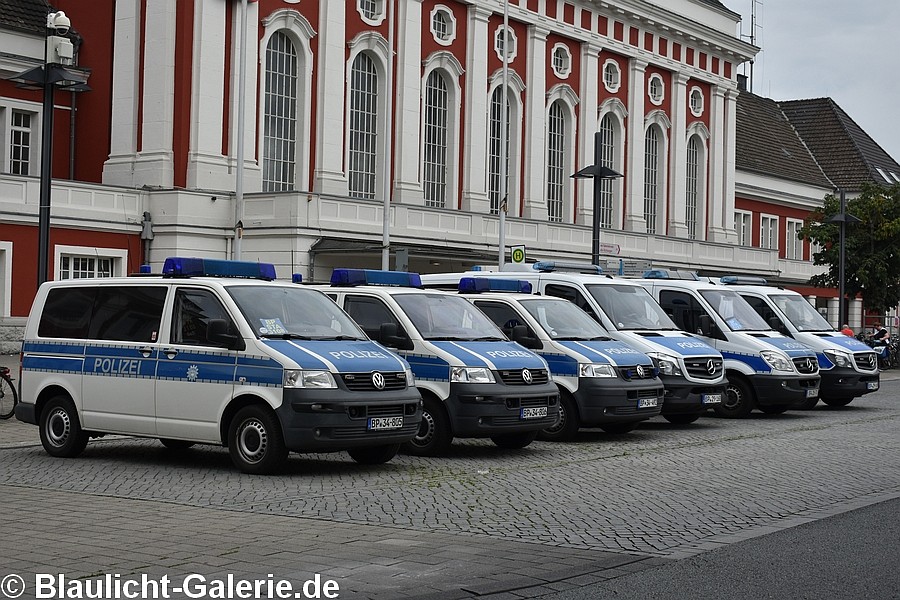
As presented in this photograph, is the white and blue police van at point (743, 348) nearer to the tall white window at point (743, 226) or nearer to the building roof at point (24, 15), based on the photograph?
the building roof at point (24, 15)

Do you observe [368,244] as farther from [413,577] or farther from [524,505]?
[413,577]

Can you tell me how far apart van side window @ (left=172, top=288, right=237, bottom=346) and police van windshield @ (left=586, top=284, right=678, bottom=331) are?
779 cm

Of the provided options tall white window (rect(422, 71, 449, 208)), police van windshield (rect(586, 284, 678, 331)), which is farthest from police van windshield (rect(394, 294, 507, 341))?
tall white window (rect(422, 71, 449, 208))

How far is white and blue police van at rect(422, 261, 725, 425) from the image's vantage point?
19.9 m

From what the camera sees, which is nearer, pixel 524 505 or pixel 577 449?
pixel 524 505

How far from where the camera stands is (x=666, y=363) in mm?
19922

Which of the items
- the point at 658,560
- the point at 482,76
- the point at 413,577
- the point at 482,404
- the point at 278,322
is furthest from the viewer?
the point at 482,76

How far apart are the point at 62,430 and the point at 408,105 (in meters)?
30.6

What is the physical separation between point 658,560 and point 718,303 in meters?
14.7

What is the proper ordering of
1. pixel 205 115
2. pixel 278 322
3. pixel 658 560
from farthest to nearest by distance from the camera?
pixel 205 115 → pixel 278 322 → pixel 658 560

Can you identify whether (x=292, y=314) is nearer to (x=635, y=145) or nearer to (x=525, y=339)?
(x=525, y=339)

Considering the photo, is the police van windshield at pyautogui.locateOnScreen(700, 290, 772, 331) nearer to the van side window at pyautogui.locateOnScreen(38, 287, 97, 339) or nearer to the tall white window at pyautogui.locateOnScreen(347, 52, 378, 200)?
the van side window at pyautogui.locateOnScreen(38, 287, 97, 339)

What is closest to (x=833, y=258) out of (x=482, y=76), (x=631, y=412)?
(x=482, y=76)

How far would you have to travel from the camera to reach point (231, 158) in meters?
38.2
